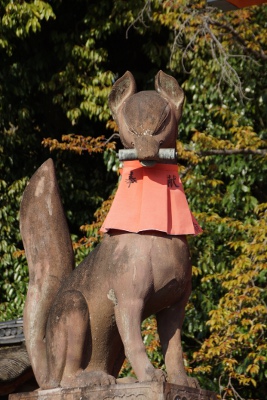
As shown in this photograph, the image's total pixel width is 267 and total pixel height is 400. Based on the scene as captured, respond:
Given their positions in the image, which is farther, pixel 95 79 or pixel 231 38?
pixel 95 79

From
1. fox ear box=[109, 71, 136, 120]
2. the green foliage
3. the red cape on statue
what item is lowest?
the green foliage

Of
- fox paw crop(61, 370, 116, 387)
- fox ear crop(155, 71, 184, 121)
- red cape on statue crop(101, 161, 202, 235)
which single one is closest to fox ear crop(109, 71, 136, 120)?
fox ear crop(155, 71, 184, 121)

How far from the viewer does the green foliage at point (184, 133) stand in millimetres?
10414

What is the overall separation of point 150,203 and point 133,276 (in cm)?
46

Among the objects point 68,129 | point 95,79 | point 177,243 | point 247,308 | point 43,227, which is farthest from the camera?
point 68,129

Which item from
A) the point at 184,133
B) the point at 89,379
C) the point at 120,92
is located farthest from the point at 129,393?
the point at 184,133

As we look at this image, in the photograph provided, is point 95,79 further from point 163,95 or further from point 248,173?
point 163,95

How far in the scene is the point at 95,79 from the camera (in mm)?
12078

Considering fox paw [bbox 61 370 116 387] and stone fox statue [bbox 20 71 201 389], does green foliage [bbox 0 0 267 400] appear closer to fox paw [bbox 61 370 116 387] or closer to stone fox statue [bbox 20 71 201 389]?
→ stone fox statue [bbox 20 71 201 389]

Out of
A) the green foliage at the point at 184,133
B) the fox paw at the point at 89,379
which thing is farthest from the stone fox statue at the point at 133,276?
the green foliage at the point at 184,133

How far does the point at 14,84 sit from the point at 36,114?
0.86m

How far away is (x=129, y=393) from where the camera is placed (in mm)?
5902

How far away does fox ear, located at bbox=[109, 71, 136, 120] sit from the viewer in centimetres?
645

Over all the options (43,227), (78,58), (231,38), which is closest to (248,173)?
(231,38)
